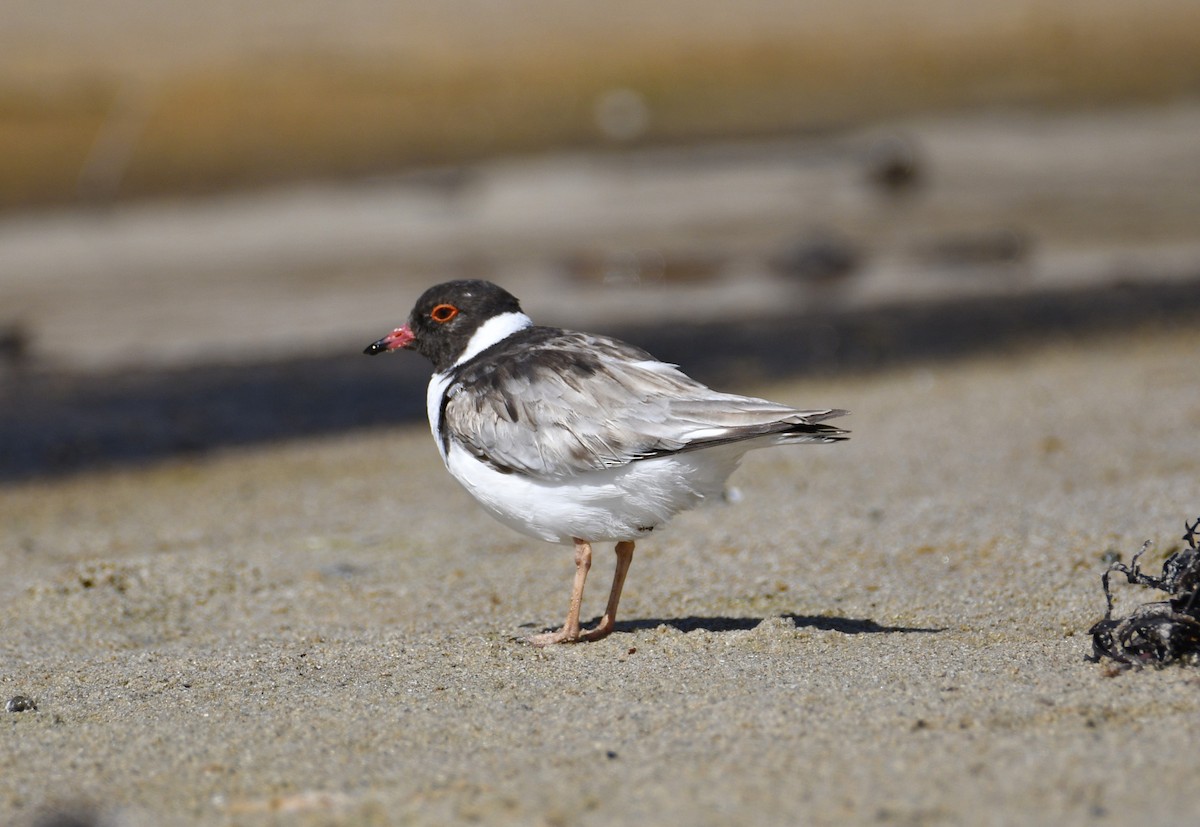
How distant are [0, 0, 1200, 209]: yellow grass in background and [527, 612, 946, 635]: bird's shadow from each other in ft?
57.8

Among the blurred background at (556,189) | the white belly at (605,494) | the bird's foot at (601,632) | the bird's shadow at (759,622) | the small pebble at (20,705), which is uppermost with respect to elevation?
the blurred background at (556,189)

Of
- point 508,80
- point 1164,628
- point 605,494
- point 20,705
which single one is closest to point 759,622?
point 605,494

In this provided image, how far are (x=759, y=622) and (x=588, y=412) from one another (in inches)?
46.5

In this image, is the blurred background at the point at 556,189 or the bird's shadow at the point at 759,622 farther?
the blurred background at the point at 556,189

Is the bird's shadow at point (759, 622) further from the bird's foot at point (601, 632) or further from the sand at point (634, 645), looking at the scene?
the bird's foot at point (601, 632)

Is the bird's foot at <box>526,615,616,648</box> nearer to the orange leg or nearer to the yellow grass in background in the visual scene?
the orange leg

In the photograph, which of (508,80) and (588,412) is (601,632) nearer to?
(588,412)

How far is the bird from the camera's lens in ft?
17.3

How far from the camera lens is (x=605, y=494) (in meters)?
5.43

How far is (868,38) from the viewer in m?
28.2

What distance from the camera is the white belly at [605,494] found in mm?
5375

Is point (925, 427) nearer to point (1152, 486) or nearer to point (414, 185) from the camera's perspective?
point (1152, 486)

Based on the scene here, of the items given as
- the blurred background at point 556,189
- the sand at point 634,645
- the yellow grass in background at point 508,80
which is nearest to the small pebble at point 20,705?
the sand at point 634,645

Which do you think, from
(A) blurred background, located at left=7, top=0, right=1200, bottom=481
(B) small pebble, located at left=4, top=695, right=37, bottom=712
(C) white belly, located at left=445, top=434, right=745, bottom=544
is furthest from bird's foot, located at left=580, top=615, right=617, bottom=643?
(A) blurred background, located at left=7, top=0, right=1200, bottom=481
